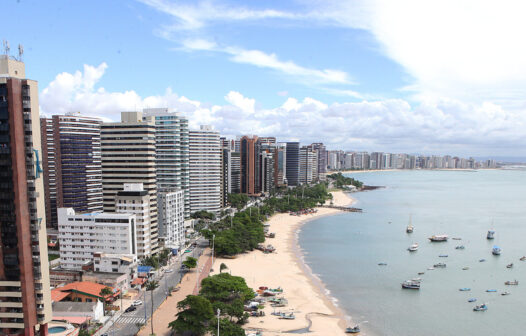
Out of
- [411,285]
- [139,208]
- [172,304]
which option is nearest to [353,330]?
[411,285]

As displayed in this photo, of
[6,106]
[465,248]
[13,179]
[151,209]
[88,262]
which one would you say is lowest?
[465,248]

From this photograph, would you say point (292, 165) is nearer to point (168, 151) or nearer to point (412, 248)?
point (412, 248)

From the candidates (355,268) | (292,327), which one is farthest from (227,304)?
(355,268)

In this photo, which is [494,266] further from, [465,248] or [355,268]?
[355,268]

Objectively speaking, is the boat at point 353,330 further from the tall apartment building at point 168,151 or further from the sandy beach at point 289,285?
the tall apartment building at point 168,151

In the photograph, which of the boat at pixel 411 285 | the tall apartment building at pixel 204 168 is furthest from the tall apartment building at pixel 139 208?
the boat at pixel 411 285

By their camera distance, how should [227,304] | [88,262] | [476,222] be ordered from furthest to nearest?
[476,222] → [88,262] → [227,304]
